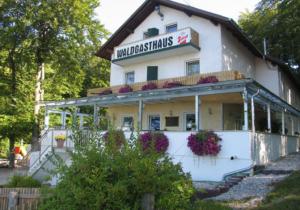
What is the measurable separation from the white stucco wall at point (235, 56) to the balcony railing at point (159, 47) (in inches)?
63.1

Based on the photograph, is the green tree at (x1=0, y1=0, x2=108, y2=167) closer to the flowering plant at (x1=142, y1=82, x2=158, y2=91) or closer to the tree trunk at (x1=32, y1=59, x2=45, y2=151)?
the tree trunk at (x1=32, y1=59, x2=45, y2=151)

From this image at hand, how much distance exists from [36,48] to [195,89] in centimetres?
1553

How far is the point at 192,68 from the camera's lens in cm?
2025

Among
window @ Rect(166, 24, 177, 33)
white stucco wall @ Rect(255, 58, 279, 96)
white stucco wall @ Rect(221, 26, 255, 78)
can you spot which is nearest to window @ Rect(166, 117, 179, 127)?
white stucco wall @ Rect(221, 26, 255, 78)

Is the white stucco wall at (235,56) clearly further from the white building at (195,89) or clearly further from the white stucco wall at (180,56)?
the white stucco wall at (180,56)

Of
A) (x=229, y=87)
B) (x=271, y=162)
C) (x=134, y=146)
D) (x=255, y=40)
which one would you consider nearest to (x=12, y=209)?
(x=134, y=146)

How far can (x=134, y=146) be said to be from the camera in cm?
534

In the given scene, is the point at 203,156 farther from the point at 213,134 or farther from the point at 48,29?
the point at 48,29

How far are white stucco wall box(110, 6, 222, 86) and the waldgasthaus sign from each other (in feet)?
4.14

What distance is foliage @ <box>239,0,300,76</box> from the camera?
20.9 metres

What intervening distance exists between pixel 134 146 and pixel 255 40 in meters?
26.2

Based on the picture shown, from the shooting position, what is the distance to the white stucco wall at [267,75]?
22402mm

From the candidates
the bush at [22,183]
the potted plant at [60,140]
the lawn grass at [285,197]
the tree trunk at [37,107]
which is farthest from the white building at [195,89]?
the bush at [22,183]

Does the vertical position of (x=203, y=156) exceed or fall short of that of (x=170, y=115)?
it falls short
